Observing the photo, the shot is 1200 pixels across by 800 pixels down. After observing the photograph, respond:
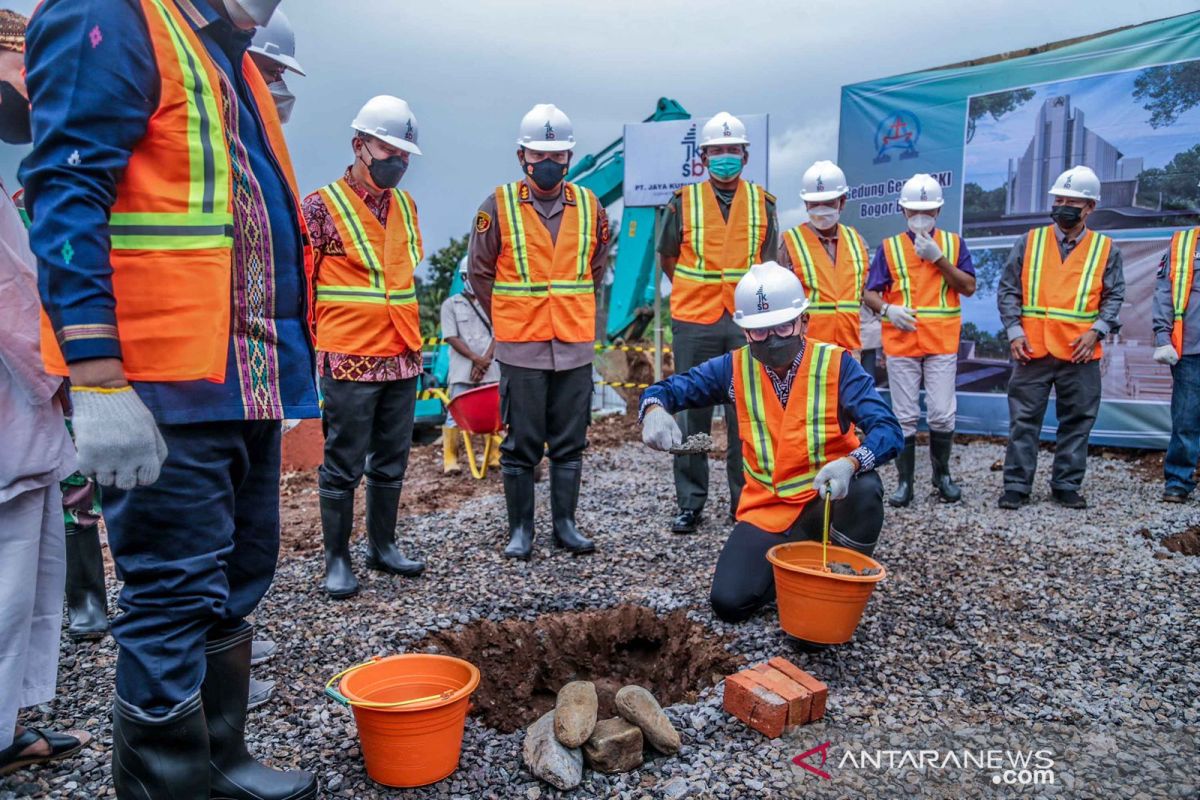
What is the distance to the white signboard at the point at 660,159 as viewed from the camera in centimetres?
678

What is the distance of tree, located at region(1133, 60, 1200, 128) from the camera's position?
6.30 metres

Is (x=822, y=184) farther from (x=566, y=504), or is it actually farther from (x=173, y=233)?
(x=173, y=233)

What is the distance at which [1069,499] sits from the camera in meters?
5.32

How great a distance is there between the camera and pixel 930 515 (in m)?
5.12

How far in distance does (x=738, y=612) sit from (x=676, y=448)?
702 mm

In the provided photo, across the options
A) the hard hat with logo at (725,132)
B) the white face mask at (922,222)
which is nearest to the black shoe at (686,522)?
the hard hat with logo at (725,132)

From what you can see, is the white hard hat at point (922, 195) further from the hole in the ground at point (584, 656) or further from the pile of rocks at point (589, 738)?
the pile of rocks at point (589, 738)

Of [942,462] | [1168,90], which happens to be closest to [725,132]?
[942,462]

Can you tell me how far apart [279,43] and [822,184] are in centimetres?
326

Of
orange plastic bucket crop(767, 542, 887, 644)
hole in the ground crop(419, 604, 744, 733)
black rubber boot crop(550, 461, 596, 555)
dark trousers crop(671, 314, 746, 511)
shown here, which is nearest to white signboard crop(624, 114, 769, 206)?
dark trousers crop(671, 314, 746, 511)

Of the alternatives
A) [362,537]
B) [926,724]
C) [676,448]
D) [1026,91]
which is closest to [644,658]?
[676,448]

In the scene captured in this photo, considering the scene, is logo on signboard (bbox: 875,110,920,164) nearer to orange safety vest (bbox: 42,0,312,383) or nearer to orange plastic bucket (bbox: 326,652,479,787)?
orange plastic bucket (bbox: 326,652,479,787)

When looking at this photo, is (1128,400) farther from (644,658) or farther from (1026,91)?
(644,658)

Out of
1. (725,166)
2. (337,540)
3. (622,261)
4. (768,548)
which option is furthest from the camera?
(622,261)
